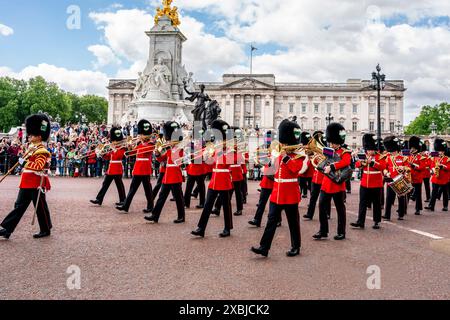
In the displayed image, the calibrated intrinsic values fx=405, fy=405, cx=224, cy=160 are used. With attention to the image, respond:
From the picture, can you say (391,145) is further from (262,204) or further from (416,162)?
(262,204)

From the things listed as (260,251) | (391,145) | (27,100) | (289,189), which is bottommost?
(260,251)

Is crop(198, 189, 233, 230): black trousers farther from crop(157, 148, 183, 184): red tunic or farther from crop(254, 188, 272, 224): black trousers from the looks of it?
crop(157, 148, 183, 184): red tunic

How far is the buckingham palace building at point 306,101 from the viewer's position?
96.2 metres

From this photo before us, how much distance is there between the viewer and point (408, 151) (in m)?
11.8

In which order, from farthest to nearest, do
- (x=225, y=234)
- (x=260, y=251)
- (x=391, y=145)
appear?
(x=391, y=145) < (x=225, y=234) < (x=260, y=251)

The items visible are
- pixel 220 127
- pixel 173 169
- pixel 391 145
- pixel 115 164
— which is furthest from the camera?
pixel 115 164

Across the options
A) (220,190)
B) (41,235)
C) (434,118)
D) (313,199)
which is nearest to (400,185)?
(313,199)

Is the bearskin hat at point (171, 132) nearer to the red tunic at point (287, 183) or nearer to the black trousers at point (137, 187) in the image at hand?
the black trousers at point (137, 187)

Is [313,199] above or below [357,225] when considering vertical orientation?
above

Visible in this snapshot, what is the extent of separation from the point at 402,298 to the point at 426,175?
413 inches

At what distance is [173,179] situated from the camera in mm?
9070

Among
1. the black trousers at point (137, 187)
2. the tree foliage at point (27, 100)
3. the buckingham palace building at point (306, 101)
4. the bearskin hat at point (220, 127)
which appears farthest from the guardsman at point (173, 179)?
the buckingham palace building at point (306, 101)

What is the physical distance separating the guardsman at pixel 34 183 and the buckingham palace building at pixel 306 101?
88.9 metres

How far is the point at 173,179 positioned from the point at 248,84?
9024 centimetres
